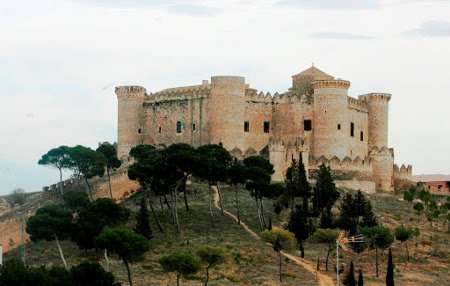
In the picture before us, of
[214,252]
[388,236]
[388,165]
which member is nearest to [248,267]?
[214,252]

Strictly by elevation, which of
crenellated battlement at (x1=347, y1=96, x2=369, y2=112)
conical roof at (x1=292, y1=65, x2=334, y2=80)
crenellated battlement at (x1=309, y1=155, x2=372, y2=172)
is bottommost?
crenellated battlement at (x1=309, y1=155, x2=372, y2=172)

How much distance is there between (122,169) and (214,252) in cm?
2719

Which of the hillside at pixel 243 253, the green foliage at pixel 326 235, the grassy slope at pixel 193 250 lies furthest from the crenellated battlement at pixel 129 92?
the green foliage at pixel 326 235

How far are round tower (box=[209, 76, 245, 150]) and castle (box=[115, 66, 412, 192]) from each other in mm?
79

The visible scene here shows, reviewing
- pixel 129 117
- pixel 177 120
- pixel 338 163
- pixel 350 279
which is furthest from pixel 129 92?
pixel 350 279

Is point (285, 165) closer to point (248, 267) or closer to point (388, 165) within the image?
point (388, 165)

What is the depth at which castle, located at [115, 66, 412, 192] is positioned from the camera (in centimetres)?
7681

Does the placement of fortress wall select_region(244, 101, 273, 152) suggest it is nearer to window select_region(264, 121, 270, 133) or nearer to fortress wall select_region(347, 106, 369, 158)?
window select_region(264, 121, 270, 133)

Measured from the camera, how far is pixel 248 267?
55.5 m

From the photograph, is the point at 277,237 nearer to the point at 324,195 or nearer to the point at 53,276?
the point at 324,195

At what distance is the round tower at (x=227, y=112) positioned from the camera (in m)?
76.6

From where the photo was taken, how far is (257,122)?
79125 millimetres

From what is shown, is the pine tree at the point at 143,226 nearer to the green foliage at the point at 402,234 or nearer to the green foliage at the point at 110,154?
the green foliage at the point at 402,234

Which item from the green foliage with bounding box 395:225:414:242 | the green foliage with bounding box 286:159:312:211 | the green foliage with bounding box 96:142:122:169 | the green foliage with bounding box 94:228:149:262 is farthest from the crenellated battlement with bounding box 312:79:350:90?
the green foliage with bounding box 94:228:149:262
